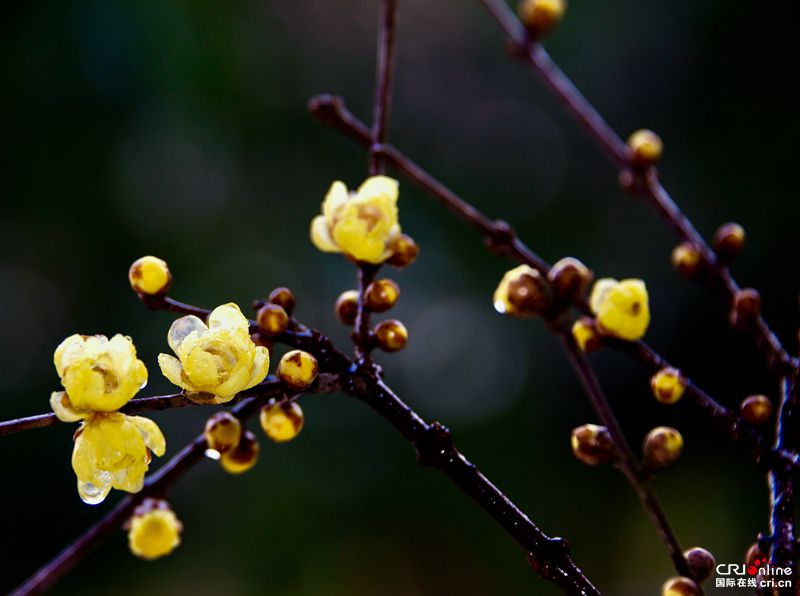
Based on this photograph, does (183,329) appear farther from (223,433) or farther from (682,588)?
(682,588)

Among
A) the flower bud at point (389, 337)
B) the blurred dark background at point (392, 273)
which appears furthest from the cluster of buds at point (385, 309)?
the blurred dark background at point (392, 273)

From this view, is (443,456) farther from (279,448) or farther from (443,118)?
(443,118)

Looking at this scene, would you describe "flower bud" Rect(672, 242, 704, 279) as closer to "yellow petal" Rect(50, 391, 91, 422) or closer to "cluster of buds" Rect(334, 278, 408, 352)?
"cluster of buds" Rect(334, 278, 408, 352)

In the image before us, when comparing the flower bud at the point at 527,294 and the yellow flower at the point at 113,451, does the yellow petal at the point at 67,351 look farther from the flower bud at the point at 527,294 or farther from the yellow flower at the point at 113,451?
the flower bud at the point at 527,294

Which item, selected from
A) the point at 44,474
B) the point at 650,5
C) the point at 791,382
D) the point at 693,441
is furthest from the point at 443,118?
the point at 791,382

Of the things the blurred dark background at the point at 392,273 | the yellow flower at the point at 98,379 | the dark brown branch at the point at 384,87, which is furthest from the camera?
the blurred dark background at the point at 392,273
